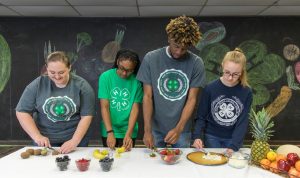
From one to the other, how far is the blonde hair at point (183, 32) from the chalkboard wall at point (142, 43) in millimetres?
2692

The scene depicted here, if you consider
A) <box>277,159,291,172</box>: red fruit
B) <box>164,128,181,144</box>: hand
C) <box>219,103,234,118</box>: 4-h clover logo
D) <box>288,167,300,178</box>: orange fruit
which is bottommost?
<box>288,167,300,178</box>: orange fruit

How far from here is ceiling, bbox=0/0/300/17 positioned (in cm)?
395

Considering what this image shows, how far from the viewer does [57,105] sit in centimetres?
212

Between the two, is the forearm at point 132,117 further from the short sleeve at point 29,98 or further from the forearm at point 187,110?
the short sleeve at point 29,98

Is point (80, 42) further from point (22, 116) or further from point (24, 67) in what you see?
point (22, 116)

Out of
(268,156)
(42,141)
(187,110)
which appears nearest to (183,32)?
(187,110)

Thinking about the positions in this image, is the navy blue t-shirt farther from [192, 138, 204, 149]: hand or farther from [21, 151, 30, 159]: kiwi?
[21, 151, 30, 159]: kiwi

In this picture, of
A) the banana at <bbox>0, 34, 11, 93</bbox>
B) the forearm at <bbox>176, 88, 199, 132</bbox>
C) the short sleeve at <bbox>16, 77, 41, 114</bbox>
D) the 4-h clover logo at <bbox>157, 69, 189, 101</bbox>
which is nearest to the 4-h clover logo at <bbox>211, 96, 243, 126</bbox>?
the forearm at <bbox>176, 88, 199, 132</bbox>

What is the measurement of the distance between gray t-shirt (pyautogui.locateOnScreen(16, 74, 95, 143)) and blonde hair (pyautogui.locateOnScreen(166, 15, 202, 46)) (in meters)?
0.77

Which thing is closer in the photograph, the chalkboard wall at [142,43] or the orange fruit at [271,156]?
the orange fruit at [271,156]

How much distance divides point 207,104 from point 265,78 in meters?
2.97

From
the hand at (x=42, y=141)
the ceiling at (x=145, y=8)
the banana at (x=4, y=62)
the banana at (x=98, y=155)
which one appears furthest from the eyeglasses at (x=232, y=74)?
the banana at (x=4, y=62)

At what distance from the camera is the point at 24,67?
4898 mm

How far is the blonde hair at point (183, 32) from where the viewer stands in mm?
2088
